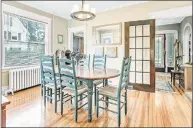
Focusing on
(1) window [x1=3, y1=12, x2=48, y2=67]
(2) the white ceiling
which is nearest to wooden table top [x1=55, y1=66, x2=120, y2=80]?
(2) the white ceiling

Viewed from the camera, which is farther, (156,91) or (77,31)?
(77,31)

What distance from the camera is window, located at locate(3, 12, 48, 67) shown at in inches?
79.9

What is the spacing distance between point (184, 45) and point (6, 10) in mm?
2481

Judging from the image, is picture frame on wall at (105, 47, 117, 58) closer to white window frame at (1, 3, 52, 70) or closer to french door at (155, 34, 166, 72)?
french door at (155, 34, 166, 72)

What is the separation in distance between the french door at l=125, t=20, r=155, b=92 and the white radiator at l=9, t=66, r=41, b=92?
6.32 feet

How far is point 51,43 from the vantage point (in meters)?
3.22

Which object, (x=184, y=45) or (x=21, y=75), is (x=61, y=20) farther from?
(x=184, y=45)

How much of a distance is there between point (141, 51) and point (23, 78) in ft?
7.51

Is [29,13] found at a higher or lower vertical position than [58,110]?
higher

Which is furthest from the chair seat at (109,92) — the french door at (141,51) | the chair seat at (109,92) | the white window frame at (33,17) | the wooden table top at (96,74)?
the white window frame at (33,17)

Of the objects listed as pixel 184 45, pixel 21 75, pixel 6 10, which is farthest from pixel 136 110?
pixel 6 10

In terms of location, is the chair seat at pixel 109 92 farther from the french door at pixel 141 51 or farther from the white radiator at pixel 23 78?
the white radiator at pixel 23 78

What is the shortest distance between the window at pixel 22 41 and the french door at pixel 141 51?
1810 millimetres

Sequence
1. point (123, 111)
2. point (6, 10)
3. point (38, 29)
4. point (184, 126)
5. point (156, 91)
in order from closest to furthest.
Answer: point (184, 126) → point (123, 111) → point (6, 10) → point (156, 91) → point (38, 29)
